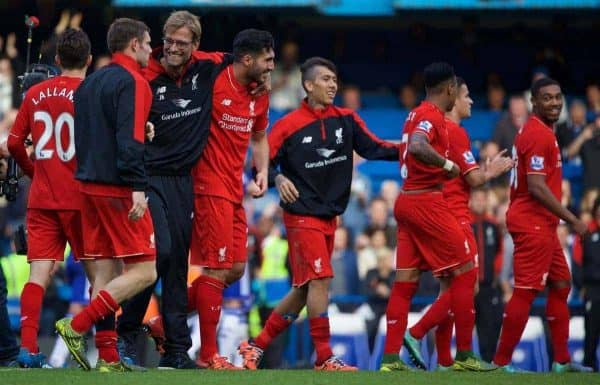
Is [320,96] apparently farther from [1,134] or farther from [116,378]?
[1,134]

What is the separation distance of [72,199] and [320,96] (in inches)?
95.5

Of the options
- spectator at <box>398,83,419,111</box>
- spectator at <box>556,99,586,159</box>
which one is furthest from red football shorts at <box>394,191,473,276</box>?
spectator at <box>398,83,419,111</box>

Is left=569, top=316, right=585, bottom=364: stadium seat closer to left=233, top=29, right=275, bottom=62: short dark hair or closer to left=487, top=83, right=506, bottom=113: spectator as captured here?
left=487, top=83, right=506, bottom=113: spectator

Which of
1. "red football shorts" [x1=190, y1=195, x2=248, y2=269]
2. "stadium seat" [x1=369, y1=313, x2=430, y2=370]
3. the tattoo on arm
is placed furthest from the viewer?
"stadium seat" [x1=369, y1=313, x2=430, y2=370]

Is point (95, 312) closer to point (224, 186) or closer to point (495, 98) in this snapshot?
point (224, 186)

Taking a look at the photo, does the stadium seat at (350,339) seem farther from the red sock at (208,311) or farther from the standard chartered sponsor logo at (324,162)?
the red sock at (208,311)

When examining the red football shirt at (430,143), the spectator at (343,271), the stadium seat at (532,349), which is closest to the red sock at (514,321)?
the red football shirt at (430,143)

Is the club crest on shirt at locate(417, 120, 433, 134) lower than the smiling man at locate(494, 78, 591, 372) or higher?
higher

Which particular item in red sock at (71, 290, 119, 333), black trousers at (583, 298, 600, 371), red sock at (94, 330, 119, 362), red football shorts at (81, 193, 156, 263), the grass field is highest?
red football shorts at (81, 193, 156, 263)

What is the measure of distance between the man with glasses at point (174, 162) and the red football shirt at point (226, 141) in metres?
0.12

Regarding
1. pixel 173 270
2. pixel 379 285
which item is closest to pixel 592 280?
pixel 379 285

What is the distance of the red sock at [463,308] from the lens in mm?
10648

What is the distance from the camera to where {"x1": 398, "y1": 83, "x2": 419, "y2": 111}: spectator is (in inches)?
812

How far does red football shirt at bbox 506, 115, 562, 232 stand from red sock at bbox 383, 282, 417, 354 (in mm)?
1059
